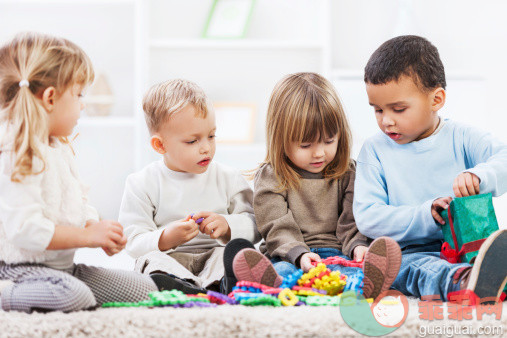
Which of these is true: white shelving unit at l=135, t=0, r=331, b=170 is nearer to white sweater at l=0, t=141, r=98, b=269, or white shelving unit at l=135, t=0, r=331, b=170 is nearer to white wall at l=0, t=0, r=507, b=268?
white wall at l=0, t=0, r=507, b=268

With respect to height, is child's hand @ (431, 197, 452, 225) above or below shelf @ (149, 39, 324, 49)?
below

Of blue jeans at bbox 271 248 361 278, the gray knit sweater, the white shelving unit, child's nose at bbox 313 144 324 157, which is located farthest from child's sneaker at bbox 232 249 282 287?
the white shelving unit

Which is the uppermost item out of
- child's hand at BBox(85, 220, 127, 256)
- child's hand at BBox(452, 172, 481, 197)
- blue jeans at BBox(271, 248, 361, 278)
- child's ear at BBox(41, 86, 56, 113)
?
child's ear at BBox(41, 86, 56, 113)

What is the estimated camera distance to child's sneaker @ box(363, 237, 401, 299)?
111 cm

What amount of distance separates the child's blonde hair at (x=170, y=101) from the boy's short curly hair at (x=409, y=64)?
39 cm

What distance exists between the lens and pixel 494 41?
282 centimetres

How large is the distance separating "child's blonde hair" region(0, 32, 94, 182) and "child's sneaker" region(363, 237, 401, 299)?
612mm

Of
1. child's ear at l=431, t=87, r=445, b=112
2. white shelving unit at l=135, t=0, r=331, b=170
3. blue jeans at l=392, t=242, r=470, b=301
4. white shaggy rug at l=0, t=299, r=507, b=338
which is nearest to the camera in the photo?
white shaggy rug at l=0, t=299, r=507, b=338

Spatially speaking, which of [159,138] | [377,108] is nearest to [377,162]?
[377,108]

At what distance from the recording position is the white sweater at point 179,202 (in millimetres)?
1471

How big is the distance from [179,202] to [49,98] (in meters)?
0.46

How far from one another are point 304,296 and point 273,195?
34cm

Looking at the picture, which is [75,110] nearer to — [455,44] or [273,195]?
[273,195]

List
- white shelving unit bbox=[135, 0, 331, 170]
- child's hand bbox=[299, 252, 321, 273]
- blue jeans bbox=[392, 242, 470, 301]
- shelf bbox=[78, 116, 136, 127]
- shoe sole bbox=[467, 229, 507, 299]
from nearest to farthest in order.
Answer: shoe sole bbox=[467, 229, 507, 299]
blue jeans bbox=[392, 242, 470, 301]
child's hand bbox=[299, 252, 321, 273]
shelf bbox=[78, 116, 136, 127]
white shelving unit bbox=[135, 0, 331, 170]
